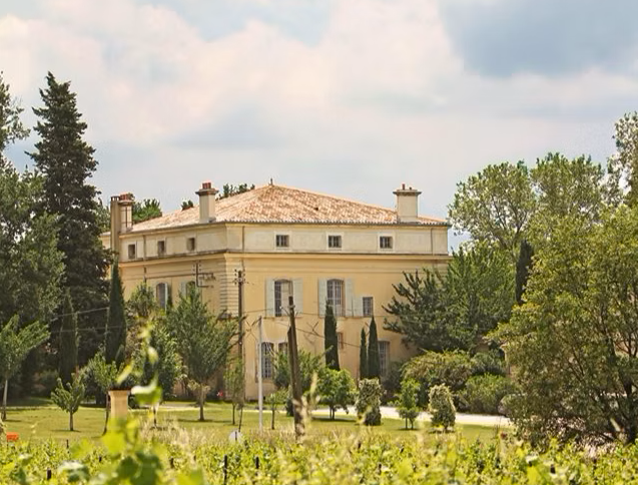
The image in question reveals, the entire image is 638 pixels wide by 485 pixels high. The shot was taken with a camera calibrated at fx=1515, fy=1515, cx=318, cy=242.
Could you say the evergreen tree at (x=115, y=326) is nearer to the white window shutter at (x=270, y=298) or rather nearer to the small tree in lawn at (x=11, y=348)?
the small tree in lawn at (x=11, y=348)

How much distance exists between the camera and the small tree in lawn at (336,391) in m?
49.4

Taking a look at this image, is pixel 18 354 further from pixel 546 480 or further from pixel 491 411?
pixel 546 480

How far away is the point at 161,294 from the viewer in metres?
61.1

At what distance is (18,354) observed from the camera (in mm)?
44719

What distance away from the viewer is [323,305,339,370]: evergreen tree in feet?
181

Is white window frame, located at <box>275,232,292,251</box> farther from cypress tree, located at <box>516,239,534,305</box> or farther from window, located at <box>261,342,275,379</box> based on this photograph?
cypress tree, located at <box>516,239,534,305</box>

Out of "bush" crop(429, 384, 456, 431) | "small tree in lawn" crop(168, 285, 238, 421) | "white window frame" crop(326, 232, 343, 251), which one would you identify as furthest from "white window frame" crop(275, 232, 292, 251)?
"bush" crop(429, 384, 456, 431)

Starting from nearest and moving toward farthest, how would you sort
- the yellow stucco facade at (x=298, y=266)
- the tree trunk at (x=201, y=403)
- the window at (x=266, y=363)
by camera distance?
the tree trunk at (x=201, y=403)
the window at (x=266, y=363)
the yellow stucco facade at (x=298, y=266)

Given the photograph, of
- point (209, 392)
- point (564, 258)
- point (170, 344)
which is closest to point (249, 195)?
point (209, 392)

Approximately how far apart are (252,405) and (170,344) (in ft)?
19.5

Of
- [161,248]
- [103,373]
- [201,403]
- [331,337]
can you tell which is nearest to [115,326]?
[103,373]

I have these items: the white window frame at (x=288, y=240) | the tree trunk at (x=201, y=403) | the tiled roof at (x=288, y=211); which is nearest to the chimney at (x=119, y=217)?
the tiled roof at (x=288, y=211)

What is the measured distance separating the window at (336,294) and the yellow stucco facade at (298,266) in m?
0.04

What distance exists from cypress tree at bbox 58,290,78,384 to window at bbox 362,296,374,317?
13.0 metres
